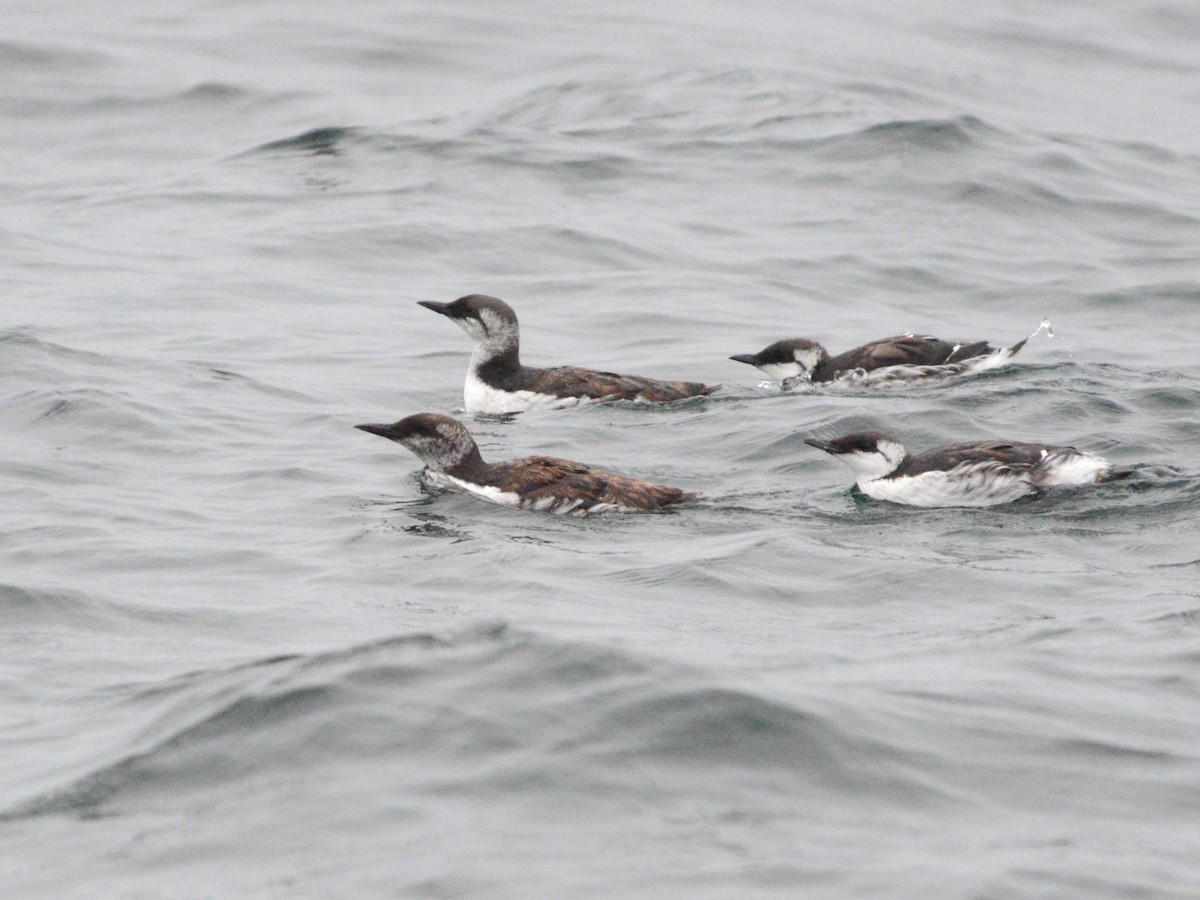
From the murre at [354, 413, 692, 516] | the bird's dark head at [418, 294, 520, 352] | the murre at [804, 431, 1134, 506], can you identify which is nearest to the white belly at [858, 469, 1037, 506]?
the murre at [804, 431, 1134, 506]

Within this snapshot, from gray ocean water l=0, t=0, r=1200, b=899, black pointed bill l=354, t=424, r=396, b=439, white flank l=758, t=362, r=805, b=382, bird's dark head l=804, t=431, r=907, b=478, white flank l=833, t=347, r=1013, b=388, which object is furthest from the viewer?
white flank l=758, t=362, r=805, b=382

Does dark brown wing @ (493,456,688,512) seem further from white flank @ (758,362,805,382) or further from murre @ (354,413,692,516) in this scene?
white flank @ (758,362,805,382)

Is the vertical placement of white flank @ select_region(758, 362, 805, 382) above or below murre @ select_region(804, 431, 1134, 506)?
below

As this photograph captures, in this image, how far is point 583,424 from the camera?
14938 millimetres

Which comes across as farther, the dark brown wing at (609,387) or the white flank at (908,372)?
the white flank at (908,372)

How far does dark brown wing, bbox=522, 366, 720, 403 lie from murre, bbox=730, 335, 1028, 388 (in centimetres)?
70

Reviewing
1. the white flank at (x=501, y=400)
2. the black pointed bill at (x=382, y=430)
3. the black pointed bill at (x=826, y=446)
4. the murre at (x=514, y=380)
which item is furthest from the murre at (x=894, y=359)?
the black pointed bill at (x=382, y=430)

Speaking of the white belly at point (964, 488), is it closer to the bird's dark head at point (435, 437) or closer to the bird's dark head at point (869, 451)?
the bird's dark head at point (869, 451)

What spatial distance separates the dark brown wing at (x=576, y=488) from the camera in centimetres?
1198

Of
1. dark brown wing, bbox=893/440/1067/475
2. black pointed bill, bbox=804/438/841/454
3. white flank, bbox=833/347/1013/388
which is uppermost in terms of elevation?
dark brown wing, bbox=893/440/1067/475

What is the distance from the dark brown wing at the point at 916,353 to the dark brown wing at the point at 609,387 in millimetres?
1325

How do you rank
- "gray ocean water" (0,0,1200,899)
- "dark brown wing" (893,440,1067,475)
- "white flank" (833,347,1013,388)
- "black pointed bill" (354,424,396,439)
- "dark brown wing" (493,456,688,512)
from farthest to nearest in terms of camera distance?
"white flank" (833,347,1013,388) < "black pointed bill" (354,424,396,439) < "dark brown wing" (893,440,1067,475) < "dark brown wing" (493,456,688,512) < "gray ocean water" (0,0,1200,899)

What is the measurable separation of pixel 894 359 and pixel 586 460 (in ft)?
10.5

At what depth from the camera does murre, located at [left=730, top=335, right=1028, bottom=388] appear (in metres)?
15.9
